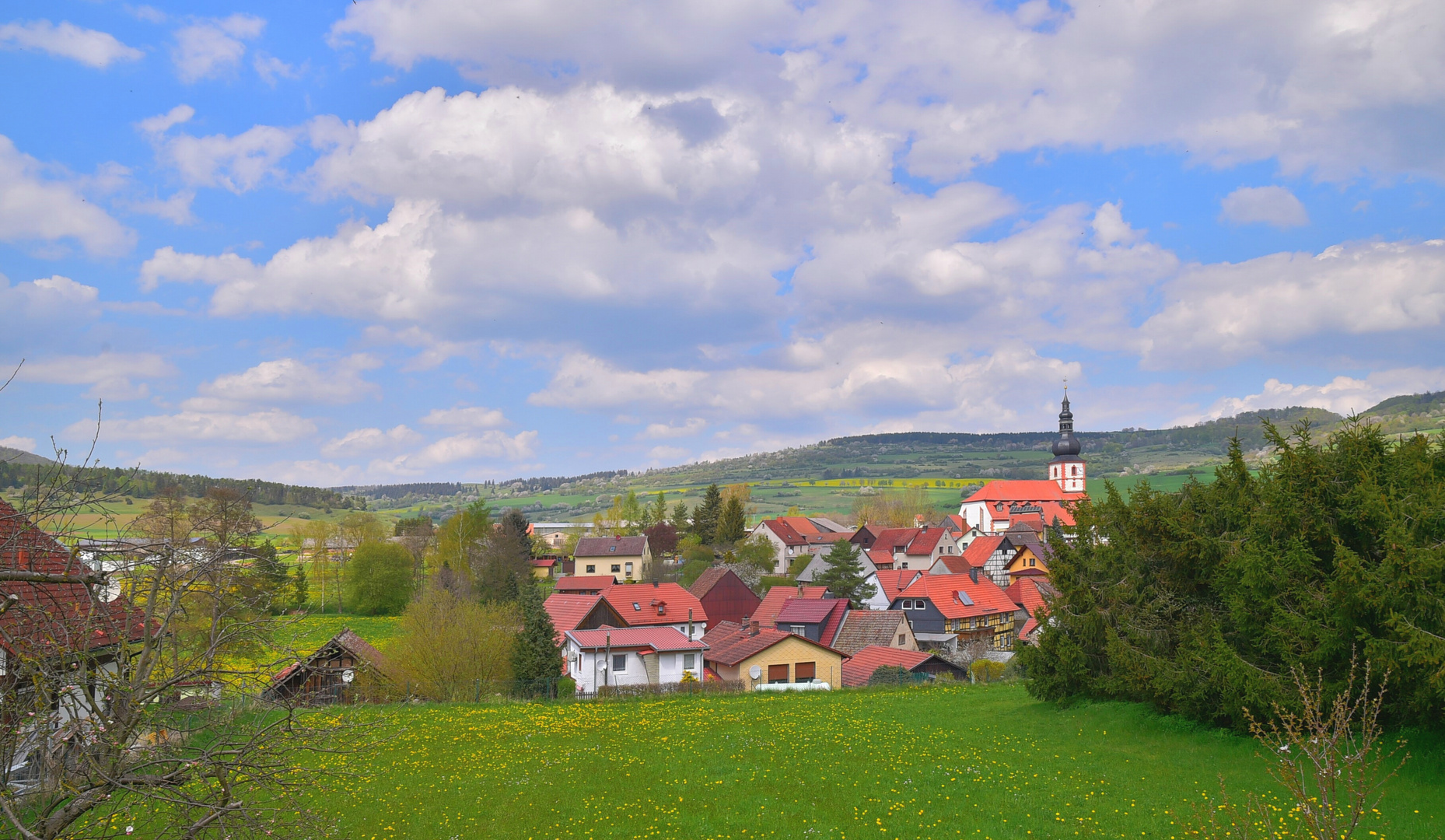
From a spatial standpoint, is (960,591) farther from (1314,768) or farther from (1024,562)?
(1314,768)

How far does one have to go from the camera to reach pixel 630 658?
4197cm

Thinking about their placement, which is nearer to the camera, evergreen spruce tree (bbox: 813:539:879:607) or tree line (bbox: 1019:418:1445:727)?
tree line (bbox: 1019:418:1445:727)

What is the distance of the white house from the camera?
41.5 meters

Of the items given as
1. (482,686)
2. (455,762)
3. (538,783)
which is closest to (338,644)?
(482,686)

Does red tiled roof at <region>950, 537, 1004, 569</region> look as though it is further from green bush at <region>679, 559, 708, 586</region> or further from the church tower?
the church tower

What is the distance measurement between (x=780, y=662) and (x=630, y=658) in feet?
25.0

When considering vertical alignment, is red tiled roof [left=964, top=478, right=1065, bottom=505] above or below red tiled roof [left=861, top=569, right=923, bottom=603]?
above

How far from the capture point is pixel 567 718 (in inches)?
1139

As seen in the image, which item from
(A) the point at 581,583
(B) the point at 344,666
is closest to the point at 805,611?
(B) the point at 344,666

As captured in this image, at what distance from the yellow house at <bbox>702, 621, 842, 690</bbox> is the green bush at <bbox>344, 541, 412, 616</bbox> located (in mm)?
41641

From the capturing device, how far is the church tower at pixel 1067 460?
13488cm

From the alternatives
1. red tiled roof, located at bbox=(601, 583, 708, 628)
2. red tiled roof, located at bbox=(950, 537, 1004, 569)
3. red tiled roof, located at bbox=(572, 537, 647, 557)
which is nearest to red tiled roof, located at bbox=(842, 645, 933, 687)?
red tiled roof, located at bbox=(601, 583, 708, 628)

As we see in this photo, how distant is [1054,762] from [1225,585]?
19.8 feet

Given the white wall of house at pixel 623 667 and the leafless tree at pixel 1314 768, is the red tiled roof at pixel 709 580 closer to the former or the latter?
the white wall of house at pixel 623 667
